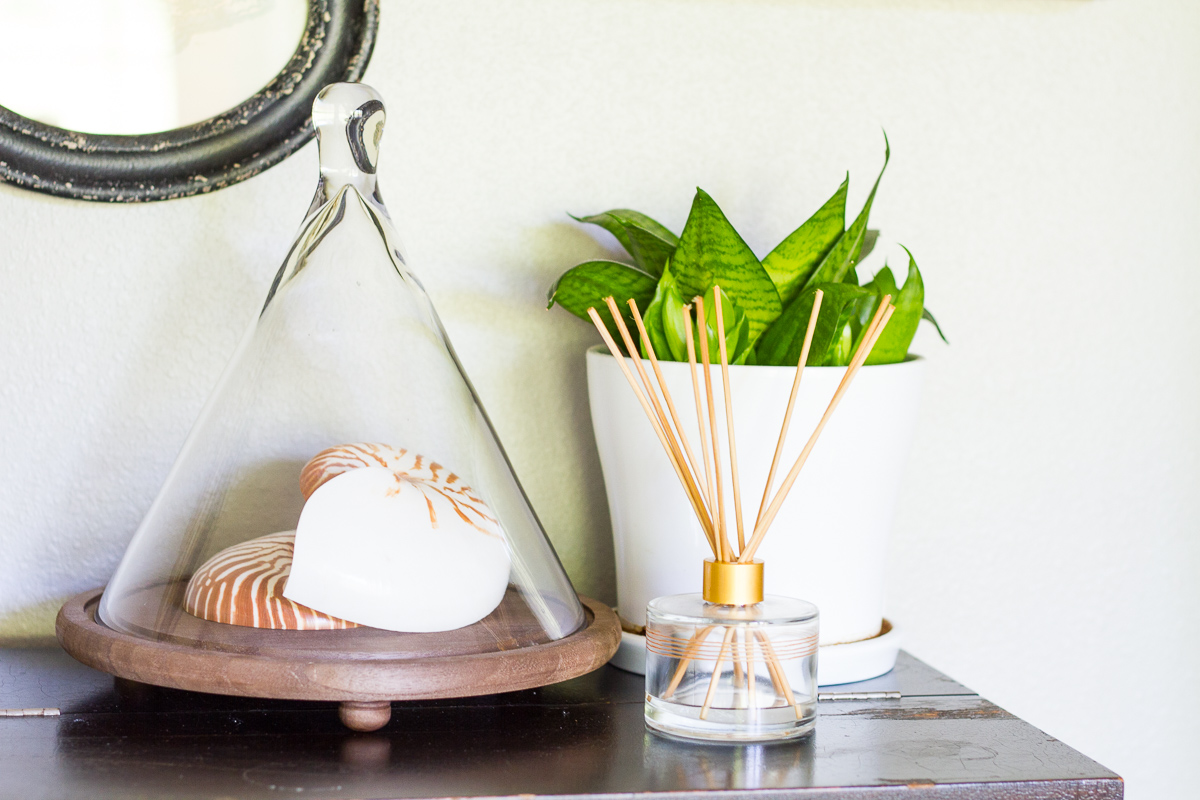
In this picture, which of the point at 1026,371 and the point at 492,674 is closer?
the point at 492,674

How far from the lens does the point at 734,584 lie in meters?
0.46

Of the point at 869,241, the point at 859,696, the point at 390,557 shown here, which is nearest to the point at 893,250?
the point at 869,241

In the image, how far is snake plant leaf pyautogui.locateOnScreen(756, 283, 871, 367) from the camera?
1.70ft

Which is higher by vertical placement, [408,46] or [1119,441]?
[408,46]

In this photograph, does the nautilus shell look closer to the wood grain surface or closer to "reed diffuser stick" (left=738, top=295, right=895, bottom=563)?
the wood grain surface

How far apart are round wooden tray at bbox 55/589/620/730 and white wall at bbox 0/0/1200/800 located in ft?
0.71

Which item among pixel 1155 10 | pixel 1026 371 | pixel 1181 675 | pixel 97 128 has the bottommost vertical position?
pixel 1181 675

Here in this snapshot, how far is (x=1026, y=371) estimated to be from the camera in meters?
0.71

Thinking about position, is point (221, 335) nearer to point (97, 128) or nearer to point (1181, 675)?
point (97, 128)

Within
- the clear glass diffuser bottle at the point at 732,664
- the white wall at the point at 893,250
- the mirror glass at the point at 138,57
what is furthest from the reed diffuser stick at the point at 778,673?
the mirror glass at the point at 138,57

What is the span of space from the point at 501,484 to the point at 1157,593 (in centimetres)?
53

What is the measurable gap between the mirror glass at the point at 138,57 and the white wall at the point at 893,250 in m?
0.05

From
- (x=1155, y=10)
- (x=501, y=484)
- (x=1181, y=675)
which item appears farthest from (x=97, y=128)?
(x=1181, y=675)

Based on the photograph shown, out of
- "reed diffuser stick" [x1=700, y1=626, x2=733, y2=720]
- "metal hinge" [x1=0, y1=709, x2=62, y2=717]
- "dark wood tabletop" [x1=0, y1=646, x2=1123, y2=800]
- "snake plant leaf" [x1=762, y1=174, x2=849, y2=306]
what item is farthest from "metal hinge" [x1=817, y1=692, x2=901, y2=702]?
"metal hinge" [x1=0, y1=709, x2=62, y2=717]
